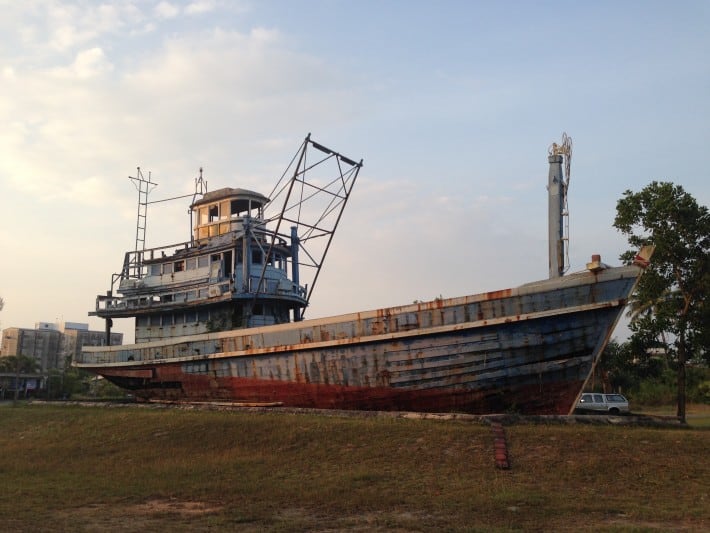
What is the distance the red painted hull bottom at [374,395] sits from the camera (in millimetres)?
16781

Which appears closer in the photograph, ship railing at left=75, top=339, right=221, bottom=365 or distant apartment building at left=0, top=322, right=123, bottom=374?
ship railing at left=75, top=339, right=221, bottom=365

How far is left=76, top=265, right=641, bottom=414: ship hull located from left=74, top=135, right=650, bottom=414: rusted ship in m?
0.03

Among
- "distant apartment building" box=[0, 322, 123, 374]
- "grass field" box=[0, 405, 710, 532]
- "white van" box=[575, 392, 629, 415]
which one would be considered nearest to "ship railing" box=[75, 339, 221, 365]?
"grass field" box=[0, 405, 710, 532]

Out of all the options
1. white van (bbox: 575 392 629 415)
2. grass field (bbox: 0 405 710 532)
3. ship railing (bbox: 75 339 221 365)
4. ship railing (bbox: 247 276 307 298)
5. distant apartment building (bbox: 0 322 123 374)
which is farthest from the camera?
distant apartment building (bbox: 0 322 123 374)

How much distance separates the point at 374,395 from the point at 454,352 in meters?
3.12

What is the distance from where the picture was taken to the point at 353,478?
37.1ft

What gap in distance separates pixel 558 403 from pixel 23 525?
1298 cm

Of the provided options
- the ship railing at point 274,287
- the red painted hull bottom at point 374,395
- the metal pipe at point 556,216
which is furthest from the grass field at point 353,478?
the ship railing at point 274,287

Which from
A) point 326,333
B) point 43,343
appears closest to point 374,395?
point 326,333

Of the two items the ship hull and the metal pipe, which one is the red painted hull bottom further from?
the metal pipe

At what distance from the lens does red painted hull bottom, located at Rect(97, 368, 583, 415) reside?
1678 centimetres

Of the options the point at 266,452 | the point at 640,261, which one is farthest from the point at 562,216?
the point at 266,452

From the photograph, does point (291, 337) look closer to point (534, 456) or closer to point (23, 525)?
point (534, 456)

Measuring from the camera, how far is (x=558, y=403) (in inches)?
656
